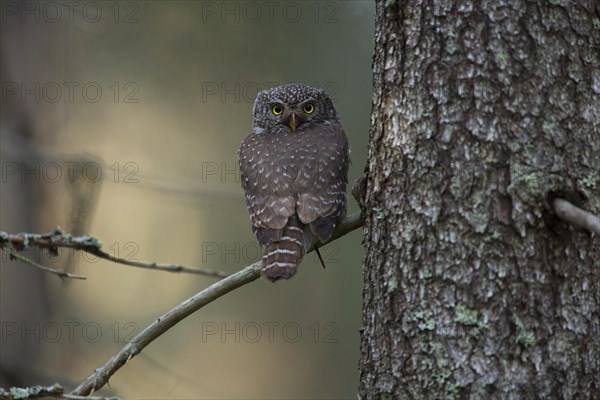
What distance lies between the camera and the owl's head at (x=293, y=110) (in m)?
4.92

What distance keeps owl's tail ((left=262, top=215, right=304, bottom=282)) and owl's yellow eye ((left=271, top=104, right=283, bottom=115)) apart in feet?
4.36

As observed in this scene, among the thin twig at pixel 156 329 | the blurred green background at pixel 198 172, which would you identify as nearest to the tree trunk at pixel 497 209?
the thin twig at pixel 156 329

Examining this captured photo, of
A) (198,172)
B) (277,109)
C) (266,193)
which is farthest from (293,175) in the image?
(198,172)

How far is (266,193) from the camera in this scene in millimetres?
4102

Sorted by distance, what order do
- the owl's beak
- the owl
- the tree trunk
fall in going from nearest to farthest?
1. the tree trunk
2. the owl
3. the owl's beak

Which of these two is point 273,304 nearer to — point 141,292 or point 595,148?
point 141,292

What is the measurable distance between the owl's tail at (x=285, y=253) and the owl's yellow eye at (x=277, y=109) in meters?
1.33

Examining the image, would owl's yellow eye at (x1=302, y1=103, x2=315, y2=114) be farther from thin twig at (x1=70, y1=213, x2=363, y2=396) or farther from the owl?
thin twig at (x1=70, y1=213, x2=363, y2=396)

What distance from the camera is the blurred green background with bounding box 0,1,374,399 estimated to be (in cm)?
674

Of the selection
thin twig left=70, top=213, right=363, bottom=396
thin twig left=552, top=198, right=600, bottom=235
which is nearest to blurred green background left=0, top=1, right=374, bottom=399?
thin twig left=70, top=213, right=363, bottom=396

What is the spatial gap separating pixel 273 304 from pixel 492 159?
5368 millimetres

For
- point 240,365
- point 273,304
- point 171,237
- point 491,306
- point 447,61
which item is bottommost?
point 240,365

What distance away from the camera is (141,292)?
7395mm

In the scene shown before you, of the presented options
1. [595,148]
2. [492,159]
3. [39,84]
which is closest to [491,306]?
[492,159]
